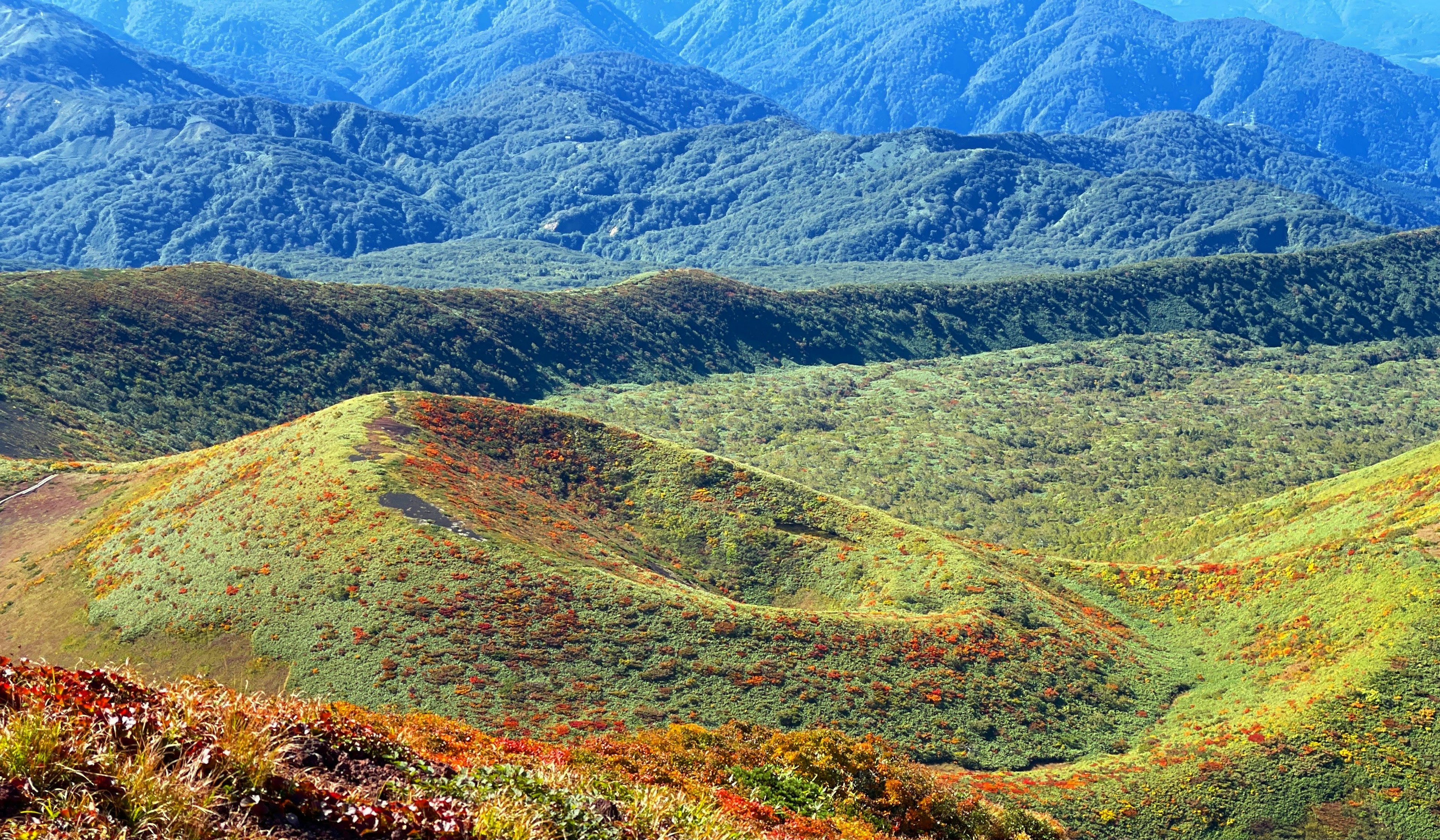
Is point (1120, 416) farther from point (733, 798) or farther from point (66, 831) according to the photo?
point (66, 831)

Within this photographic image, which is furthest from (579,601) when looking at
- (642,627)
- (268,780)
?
(268,780)

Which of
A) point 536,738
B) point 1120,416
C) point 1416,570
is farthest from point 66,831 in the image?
point 1120,416

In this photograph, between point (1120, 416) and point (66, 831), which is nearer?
point (66, 831)

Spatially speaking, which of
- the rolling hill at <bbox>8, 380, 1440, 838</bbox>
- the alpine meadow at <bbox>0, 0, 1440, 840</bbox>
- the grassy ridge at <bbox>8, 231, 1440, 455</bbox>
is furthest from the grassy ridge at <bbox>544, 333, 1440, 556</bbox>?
the rolling hill at <bbox>8, 380, 1440, 838</bbox>

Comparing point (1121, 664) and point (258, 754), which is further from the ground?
point (258, 754)

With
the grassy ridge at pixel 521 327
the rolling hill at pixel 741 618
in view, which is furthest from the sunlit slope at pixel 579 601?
the grassy ridge at pixel 521 327

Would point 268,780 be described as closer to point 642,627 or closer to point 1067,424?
point 642,627
